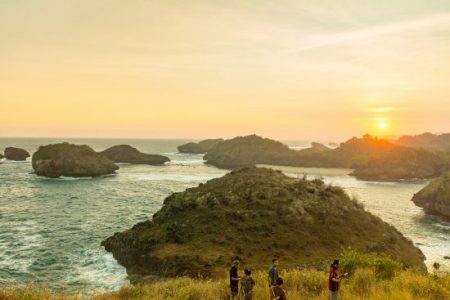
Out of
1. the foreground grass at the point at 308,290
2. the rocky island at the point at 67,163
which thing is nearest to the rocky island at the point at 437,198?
the foreground grass at the point at 308,290

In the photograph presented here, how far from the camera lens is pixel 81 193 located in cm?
9569

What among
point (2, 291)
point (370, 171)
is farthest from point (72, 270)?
point (370, 171)

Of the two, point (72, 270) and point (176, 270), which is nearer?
point (176, 270)

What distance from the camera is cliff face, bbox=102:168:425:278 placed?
38906 millimetres

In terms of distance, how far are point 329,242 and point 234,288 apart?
26387mm

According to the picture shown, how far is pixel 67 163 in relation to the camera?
427ft

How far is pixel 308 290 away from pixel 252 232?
22253mm

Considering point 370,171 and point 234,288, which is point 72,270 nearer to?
point 234,288

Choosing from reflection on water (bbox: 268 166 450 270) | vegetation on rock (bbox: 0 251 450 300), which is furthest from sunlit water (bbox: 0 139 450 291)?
vegetation on rock (bbox: 0 251 450 300)

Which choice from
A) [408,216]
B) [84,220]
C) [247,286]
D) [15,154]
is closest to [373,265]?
[247,286]

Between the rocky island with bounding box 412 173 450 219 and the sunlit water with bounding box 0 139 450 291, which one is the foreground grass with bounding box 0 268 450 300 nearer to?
the sunlit water with bounding box 0 139 450 291

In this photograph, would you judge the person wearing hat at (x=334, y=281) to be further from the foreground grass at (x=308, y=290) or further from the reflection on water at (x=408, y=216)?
the reflection on water at (x=408, y=216)

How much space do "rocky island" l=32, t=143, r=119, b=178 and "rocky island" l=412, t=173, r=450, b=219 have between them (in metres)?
97.9

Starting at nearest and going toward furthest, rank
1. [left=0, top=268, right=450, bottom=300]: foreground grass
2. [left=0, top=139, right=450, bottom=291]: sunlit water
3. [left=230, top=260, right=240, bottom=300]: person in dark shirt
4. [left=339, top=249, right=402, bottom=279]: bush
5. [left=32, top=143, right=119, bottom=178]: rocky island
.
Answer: [left=0, top=268, right=450, bottom=300]: foreground grass, [left=230, top=260, right=240, bottom=300]: person in dark shirt, [left=339, top=249, right=402, bottom=279]: bush, [left=0, top=139, right=450, bottom=291]: sunlit water, [left=32, top=143, right=119, bottom=178]: rocky island
